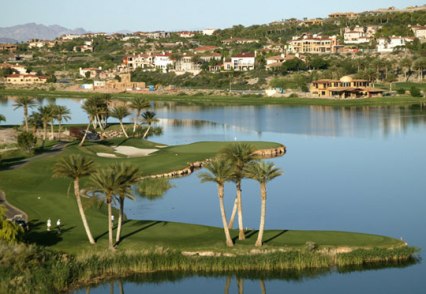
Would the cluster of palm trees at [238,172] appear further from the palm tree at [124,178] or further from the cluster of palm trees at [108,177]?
the cluster of palm trees at [108,177]

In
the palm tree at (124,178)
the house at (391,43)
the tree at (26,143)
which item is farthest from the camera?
the house at (391,43)

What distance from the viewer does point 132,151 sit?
74.5 metres

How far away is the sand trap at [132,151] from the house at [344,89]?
7322 centimetres

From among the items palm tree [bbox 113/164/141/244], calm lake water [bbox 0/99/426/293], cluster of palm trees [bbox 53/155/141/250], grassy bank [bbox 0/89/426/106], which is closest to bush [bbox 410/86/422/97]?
grassy bank [bbox 0/89/426/106]

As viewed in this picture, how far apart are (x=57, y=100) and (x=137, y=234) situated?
118m

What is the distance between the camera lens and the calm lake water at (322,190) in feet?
118

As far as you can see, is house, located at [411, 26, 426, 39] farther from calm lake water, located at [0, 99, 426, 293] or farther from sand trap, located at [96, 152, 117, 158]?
sand trap, located at [96, 152, 117, 158]

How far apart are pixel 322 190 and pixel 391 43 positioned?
136m

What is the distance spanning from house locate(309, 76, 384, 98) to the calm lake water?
74.2 feet

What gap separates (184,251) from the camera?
124 feet

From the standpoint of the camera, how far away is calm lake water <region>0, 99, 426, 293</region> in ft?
118

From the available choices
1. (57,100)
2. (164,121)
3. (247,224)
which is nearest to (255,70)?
(57,100)

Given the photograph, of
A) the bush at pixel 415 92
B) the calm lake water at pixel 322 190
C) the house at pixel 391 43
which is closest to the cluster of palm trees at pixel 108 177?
the calm lake water at pixel 322 190

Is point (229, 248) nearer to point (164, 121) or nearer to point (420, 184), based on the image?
point (420, 184)
